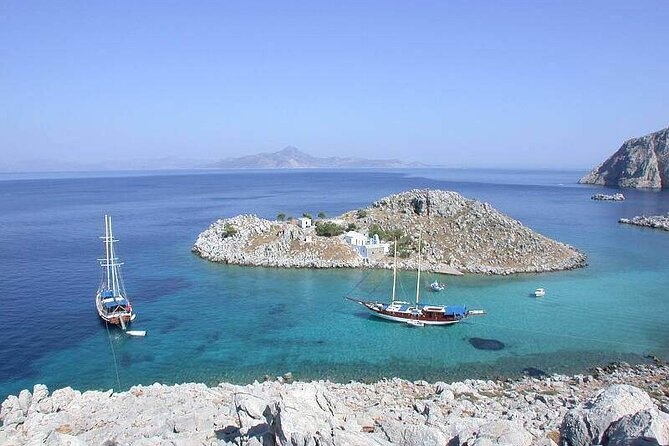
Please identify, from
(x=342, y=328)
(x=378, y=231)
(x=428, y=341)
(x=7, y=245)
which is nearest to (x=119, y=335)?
(x=342, y=328)

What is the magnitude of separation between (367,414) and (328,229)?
46.8m

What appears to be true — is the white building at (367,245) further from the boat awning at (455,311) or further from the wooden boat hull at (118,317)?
the wooden boat hull at (118,317)

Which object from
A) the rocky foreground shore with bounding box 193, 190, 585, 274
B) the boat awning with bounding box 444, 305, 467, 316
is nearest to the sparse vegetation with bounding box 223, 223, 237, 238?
the rocky foreground shore with bounding box 193, 190, 585, 274

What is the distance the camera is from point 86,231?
306 feet

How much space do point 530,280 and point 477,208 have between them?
18.2 metres

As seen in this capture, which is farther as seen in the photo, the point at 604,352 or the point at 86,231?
the point at 86,231

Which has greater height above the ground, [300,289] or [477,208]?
[477,208]

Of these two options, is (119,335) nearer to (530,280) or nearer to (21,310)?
(21,310)

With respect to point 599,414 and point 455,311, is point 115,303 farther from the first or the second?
point 599,414

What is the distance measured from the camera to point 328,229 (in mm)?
67938

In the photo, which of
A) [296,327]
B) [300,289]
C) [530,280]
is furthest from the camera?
[530,280]

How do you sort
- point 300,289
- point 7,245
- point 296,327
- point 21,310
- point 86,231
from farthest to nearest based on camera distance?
point 86,231, point 7,245, point 300,289, point 21,310, point 296,327

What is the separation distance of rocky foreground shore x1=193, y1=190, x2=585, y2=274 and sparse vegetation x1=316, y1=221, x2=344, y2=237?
62cm

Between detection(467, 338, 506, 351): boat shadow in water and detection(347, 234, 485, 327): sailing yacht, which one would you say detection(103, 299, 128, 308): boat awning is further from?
detection(467, 338, 506, 351): boat shadow in water
